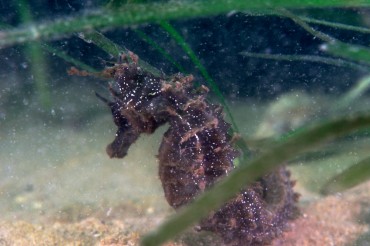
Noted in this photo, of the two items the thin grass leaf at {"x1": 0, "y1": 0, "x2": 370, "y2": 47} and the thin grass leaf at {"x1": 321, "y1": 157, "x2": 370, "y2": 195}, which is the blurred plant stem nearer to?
the thin grass leaf at {"x1": 0, "y1": 0, "x2": 370, "y2": 47}

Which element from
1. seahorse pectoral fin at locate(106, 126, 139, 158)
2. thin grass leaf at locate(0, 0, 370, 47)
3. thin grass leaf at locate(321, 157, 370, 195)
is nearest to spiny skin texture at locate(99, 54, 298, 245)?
seahorse pectoral fin at locate(106, 126, 139, 158)

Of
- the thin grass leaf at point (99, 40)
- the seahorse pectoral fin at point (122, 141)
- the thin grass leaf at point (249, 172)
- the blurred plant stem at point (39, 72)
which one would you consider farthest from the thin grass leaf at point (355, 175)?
the blurred plant stem at point (39, 72)

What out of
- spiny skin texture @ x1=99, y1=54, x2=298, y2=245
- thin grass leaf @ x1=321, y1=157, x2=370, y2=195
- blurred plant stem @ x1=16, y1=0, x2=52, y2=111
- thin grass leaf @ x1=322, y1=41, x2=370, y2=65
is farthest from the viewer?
blurred plant stem @ x1=16, y1=0, x2=52, y2=111

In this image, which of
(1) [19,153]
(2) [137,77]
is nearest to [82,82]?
(1) [19,153]

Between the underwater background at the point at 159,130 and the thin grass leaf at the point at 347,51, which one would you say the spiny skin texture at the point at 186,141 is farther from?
the thin grass leaf at the point at 347,51

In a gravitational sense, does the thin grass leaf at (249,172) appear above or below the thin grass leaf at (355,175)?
above

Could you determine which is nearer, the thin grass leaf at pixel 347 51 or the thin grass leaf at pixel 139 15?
the thin grass leaf at pixel 347 51

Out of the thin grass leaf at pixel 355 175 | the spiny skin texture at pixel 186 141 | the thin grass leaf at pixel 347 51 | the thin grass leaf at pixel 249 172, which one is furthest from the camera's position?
the spiny skin texture at pixel 186 141

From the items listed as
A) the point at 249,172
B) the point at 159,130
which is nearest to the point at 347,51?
the point at 249,172
